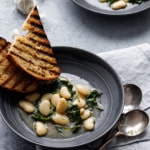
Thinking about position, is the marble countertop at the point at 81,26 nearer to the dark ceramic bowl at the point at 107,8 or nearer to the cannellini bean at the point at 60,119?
the dark ceramic bowl at the point at 107,8

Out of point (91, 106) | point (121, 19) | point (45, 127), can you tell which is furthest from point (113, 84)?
point (121, 19)

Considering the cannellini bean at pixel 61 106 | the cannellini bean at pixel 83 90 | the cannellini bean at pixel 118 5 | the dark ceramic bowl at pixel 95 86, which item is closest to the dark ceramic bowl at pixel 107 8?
the cannellini bean at pixel 118 5

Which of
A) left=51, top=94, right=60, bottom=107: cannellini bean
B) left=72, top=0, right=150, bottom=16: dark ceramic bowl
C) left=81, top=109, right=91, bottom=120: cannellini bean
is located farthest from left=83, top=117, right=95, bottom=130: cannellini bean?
left=72, top=0, right=150, bottom=16: dark ceramic bowl

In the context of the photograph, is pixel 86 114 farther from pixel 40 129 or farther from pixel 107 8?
pixel 107 8

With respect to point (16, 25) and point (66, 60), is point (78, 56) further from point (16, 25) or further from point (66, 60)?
point (16, 25)

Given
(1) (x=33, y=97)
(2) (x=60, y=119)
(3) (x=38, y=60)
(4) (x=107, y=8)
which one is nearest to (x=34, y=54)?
(3) (x=38, y=60)

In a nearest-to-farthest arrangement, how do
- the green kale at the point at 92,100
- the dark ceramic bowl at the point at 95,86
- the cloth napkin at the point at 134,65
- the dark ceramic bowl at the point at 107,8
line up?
the dark ceramic bowl at the point at 95,86 → the green kale at the point at 92,100 → the cloth napkin at the point at 134,65 → the dark ceramic bowl at the point at 107,8
